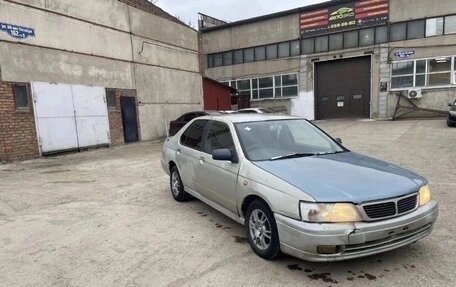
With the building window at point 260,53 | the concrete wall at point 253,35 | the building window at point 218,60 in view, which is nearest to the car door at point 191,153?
the concrete wall at point 253,35

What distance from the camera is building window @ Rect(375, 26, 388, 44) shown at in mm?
23422

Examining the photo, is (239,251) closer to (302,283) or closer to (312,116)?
(302,283)

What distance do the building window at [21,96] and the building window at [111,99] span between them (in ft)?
11.9

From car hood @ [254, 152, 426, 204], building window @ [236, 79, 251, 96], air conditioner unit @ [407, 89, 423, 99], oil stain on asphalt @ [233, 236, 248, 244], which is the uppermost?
building window @ [236, 79, 251, 96]

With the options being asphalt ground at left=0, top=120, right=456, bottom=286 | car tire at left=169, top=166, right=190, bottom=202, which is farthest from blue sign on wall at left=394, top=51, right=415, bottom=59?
car tire at left=169, top=166, right=190, bottom=202

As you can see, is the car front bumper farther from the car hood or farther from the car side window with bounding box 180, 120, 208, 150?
the car side window with bounding box 180, 120, 208, 150

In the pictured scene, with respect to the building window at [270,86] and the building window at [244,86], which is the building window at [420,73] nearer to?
the building window at [270,86]

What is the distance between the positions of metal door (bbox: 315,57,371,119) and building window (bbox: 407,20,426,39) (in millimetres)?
2970

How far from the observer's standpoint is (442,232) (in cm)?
423

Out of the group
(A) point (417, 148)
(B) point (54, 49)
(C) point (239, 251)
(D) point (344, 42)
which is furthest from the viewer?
(D) point (344, 42)

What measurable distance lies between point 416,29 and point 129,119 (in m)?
18.6

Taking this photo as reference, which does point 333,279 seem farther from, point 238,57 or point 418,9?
point 238,57

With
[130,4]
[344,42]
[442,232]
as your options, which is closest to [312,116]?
[344,42]

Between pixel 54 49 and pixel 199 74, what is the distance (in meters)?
9.46
